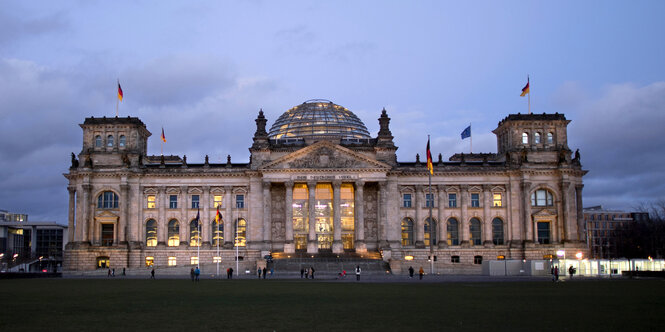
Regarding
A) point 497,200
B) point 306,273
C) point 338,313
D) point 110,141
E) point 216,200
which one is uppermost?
point 110,141

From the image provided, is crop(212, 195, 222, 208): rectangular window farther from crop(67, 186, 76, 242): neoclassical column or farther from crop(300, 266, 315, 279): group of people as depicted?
crop(300, 266, 315, 279): group of people

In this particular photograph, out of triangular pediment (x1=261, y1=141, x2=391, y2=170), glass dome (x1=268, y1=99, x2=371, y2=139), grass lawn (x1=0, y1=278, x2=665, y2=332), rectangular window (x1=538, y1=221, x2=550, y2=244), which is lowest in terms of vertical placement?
grass lawn (x1=0, y1=278, x2=665, y2=332)

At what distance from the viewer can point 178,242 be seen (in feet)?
328

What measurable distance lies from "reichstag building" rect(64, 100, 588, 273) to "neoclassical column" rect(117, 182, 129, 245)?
0.46ft

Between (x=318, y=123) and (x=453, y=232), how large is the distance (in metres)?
29.2

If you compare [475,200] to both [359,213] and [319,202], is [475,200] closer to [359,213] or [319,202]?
[359,213]

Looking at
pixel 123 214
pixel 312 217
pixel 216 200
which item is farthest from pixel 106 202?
pixel 312 217

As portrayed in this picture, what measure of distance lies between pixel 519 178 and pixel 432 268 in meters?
27.4

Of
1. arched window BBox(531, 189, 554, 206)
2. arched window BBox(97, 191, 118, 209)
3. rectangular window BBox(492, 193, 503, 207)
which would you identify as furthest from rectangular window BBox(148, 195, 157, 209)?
arched window BBox(531, 189, 554, 206)

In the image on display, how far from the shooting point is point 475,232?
10075 centimetres

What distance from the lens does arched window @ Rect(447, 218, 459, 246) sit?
330 feet

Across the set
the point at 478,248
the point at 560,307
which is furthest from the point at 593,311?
the point at 478,248

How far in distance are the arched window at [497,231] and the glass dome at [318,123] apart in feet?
88.9

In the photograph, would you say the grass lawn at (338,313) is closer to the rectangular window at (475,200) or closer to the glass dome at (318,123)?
the rectangular window at (475,200)
